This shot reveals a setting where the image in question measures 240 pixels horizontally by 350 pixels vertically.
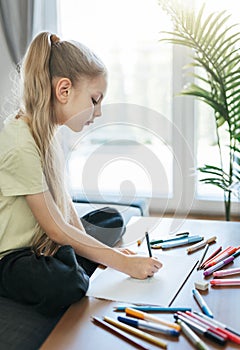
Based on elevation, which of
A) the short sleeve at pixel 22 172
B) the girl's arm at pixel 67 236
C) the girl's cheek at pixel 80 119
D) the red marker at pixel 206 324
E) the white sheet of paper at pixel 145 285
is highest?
the girl's cheek at pixel 80 119

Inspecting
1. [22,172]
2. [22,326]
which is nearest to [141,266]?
[22,326]

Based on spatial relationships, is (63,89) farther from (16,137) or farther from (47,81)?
(16,137)

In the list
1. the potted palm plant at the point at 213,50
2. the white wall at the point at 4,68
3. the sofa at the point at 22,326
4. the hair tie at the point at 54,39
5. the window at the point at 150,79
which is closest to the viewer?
the sofa at the point at 22,326

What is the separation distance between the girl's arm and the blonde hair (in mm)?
55

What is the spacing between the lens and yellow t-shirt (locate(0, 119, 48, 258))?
134 centimetres

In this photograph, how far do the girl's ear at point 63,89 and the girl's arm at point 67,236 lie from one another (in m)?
0.27

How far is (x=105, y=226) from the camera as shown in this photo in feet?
4.99

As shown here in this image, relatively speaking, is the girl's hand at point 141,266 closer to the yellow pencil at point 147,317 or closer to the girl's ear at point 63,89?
the yellow pencil at point 147,317

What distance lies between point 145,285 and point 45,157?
459 mm

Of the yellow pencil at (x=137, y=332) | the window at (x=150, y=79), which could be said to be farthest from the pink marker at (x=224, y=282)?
the window at (x=150, y=79)

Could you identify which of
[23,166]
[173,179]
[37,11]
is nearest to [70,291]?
[23,166]

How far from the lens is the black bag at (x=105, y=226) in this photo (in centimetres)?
148

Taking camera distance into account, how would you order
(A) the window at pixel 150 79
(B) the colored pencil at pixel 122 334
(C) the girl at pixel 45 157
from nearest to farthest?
(B) the colored pencil at pixel 122 334, (C) the girl at pixel 45 157, (A) the window at pixel 150 79

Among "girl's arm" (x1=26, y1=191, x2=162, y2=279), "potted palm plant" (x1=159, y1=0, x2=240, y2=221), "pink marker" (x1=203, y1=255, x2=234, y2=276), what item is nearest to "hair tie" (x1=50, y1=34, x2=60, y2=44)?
"girl's arm" (x1=26, y1=191, x2=162, y2=279)
